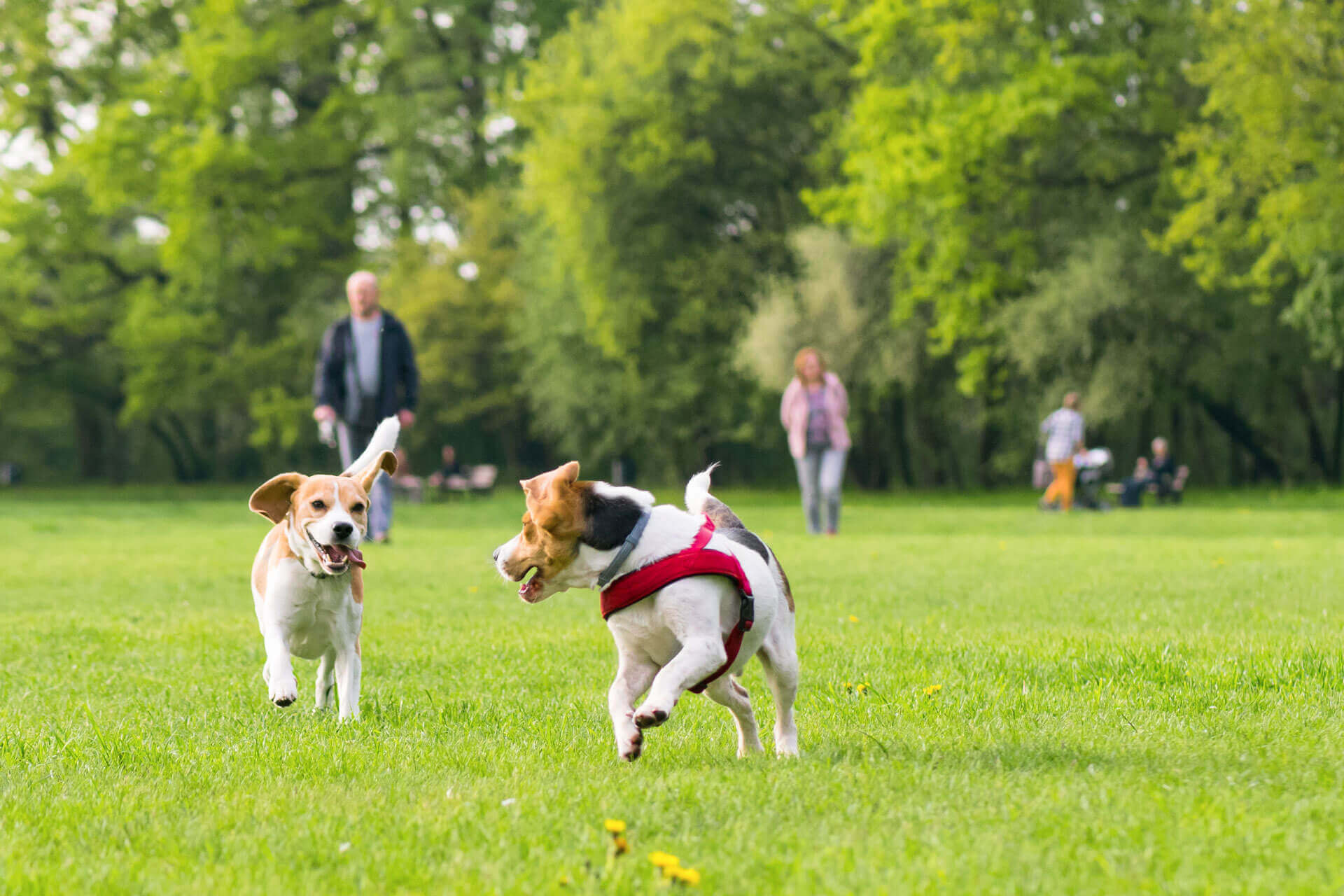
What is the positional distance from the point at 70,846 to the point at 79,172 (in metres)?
45.7

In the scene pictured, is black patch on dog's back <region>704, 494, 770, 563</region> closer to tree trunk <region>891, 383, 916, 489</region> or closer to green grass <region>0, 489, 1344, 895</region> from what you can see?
green grass <region>0, 489, 1344, 895</region>

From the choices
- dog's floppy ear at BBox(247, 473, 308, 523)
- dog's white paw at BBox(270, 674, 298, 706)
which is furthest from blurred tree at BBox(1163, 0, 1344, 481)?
dog's white paw at BBox(270, 674, 298, 706)

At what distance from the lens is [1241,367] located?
36438 millimetres

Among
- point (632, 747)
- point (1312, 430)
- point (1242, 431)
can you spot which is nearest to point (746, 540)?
point (632, 747)

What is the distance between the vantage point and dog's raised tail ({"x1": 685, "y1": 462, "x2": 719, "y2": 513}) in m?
5.13

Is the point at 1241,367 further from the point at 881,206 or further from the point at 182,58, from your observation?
the point at 182,58

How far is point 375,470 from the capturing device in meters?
6.15

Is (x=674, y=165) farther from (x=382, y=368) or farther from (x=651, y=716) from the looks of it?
(x=651, y=716)

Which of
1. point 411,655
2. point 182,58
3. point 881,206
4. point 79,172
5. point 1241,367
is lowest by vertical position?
point 411,655

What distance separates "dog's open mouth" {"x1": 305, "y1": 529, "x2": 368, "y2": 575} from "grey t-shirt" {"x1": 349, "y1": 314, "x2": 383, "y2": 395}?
764 centimetres

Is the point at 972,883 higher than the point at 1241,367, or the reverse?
the point at 1241,367

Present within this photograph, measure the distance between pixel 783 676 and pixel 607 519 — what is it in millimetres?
807

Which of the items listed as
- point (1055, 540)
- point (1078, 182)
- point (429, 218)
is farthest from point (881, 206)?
point (429, 218)

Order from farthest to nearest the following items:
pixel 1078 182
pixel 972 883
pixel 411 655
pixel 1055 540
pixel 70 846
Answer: pixel 1078 182, pixel 1055 540, pixel 411 655, pixel 70 846, pixel 972 883
